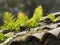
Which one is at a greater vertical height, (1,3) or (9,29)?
(1,3)

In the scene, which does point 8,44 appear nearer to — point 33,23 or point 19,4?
point 33,23

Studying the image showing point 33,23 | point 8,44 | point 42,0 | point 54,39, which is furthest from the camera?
point 42,0

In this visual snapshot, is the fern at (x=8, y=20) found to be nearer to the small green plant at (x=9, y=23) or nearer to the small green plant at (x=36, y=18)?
the small green plant at (x=9, y=23)

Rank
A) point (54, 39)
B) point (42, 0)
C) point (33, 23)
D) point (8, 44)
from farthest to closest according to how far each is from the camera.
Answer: point (42, 0), point (33, 23), point (8, 44), point (54, 39)

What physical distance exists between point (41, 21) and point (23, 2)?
7034mm

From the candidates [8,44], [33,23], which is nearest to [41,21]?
[33,23]

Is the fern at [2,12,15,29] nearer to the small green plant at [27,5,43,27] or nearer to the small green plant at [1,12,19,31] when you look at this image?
the small green plant at [1,12,19,31]

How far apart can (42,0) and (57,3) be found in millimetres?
602

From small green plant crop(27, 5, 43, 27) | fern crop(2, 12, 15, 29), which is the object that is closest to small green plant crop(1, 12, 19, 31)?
fern crop(2, 12, 15, 29)

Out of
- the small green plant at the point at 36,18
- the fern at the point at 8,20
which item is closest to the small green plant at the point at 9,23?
the fern at the point at 8,20

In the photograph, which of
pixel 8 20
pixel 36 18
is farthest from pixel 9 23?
pixel 36 18

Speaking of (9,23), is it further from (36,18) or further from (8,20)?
(36,18)

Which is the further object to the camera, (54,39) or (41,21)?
(41,21)

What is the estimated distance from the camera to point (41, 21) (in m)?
3.31
